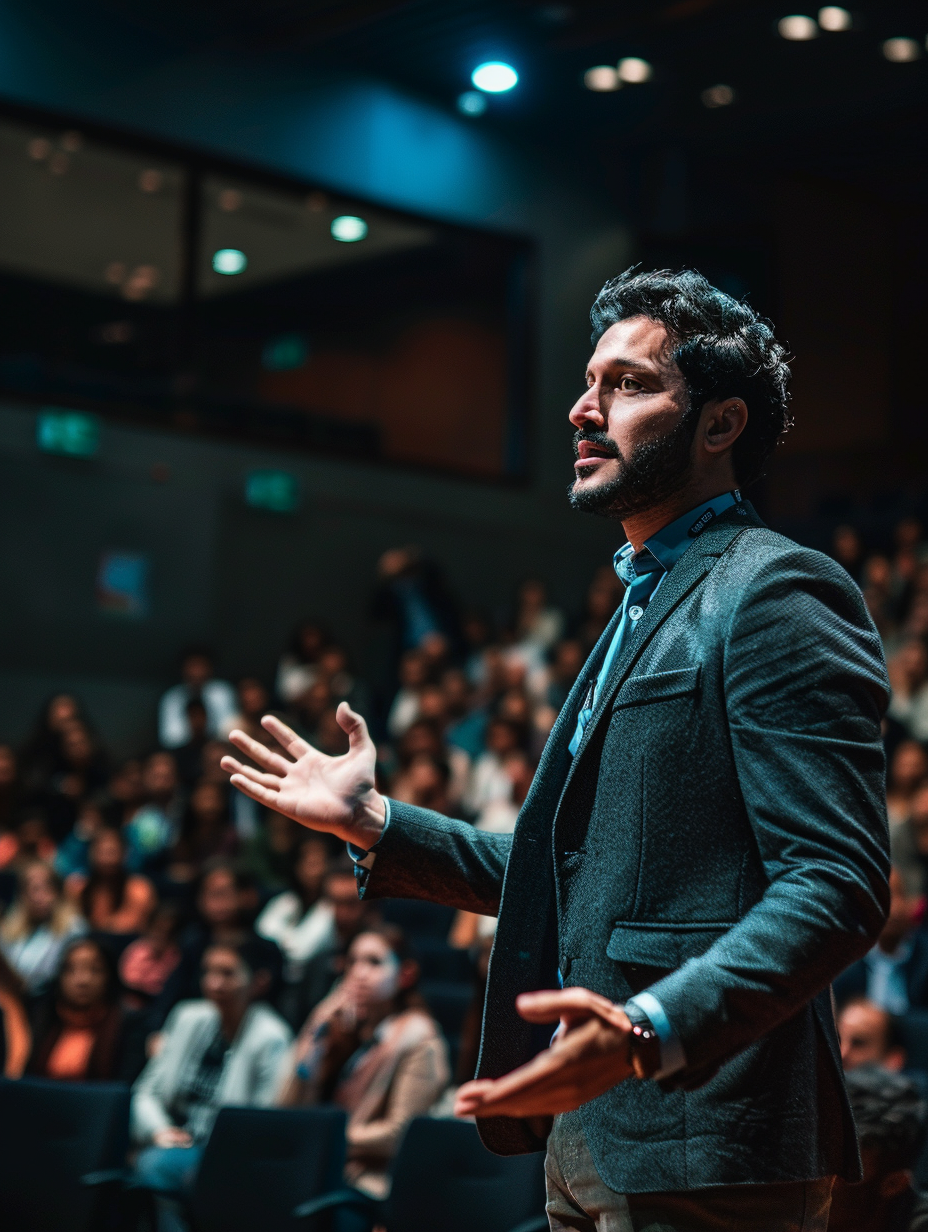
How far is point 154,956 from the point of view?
515 cm

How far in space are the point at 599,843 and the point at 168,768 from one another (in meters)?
6.33

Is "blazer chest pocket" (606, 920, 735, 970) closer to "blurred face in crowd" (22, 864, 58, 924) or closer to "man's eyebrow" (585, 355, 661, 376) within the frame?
"man's eyebrow" (585, 355, 661, 376)

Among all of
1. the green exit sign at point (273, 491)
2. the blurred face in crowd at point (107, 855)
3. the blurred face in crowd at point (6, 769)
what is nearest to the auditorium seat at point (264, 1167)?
the blurred face in crowd at point (107, 855)

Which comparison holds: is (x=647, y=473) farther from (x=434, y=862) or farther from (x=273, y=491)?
(x=273, y=491)

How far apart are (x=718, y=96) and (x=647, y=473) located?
885 cm

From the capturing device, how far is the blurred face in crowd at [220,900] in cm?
536

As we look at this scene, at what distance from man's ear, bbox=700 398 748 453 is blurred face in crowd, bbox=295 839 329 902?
15.0 ft

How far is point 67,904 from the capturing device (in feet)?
18.9

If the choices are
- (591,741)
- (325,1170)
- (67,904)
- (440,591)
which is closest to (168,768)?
(67,904)

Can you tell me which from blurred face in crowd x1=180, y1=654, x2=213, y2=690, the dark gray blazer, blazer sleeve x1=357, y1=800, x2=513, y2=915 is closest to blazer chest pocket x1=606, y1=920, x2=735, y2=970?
the dark gray blazer

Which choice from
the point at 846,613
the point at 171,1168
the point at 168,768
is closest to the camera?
the point at 846,613

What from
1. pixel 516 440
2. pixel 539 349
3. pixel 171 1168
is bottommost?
pixel 171 1168

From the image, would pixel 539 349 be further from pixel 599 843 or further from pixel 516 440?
pixel 599 843

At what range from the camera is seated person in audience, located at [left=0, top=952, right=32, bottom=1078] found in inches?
177
